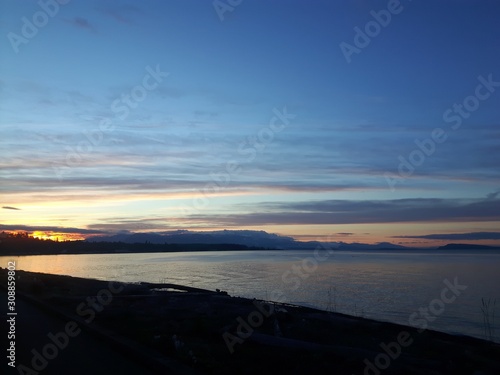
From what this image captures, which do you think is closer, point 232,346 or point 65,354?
point 65,354

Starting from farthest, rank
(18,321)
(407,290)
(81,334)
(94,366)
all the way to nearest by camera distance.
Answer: (407,290), (18,321), (81,334), (94,366)

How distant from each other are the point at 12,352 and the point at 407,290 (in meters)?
35.8

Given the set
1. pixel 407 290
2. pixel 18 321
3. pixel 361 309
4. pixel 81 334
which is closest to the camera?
pixel 81 334

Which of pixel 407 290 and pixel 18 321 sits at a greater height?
pixel 407 290

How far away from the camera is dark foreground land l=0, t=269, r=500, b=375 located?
866 cm

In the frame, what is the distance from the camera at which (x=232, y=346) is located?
35.3ft

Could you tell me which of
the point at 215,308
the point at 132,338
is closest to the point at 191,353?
the point at 132,338

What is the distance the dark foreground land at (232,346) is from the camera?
28.4ft

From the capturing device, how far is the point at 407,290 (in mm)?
40906

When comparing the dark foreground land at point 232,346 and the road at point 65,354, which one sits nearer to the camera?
the road at point 65,354

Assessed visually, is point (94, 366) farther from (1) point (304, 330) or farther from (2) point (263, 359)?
(1) point (304, 330)

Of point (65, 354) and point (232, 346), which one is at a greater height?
point (232, 346)

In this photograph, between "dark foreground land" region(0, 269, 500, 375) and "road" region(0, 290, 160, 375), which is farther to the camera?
"dark foreground land" region(0, 269, 500, 375)

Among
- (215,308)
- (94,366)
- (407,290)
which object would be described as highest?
(407,290)
